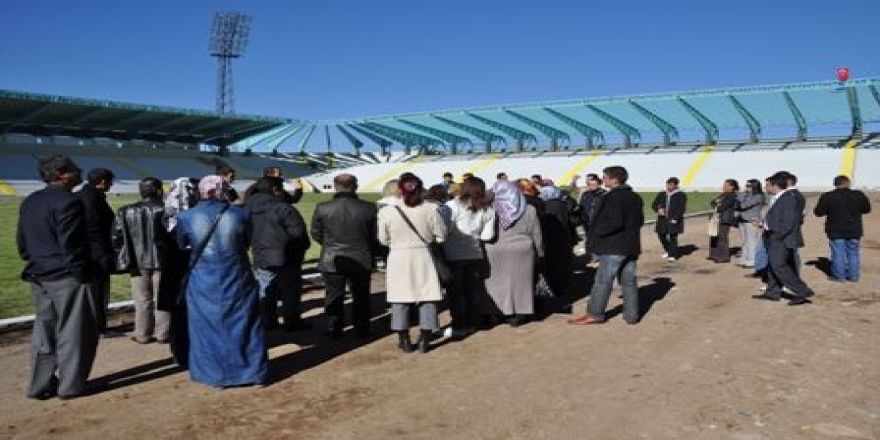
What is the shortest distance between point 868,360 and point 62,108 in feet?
183

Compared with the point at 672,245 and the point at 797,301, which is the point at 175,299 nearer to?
the point at 797,301

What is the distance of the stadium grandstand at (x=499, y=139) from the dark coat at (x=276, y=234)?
39248 millimetres

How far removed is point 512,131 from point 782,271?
56557 millimetres

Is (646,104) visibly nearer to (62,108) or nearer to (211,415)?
(62,108)

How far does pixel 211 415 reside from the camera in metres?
4.68

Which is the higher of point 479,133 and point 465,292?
point 479,133

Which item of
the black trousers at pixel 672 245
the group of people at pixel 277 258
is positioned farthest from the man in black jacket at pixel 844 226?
the black trousers at pixel 672 245

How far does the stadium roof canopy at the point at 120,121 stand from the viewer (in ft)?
163

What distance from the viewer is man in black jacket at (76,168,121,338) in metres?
5.27

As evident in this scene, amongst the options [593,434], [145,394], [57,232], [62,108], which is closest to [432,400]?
[593,434]

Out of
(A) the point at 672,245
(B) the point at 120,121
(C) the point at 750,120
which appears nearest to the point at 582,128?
(C) the point at 750,120

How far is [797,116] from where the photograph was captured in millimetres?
48906

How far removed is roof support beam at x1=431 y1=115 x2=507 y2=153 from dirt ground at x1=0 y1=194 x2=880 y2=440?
5655cm

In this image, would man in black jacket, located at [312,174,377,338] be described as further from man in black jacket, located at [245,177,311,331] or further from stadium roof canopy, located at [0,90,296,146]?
stadium roof canopy, located at [0,90,296,146]
